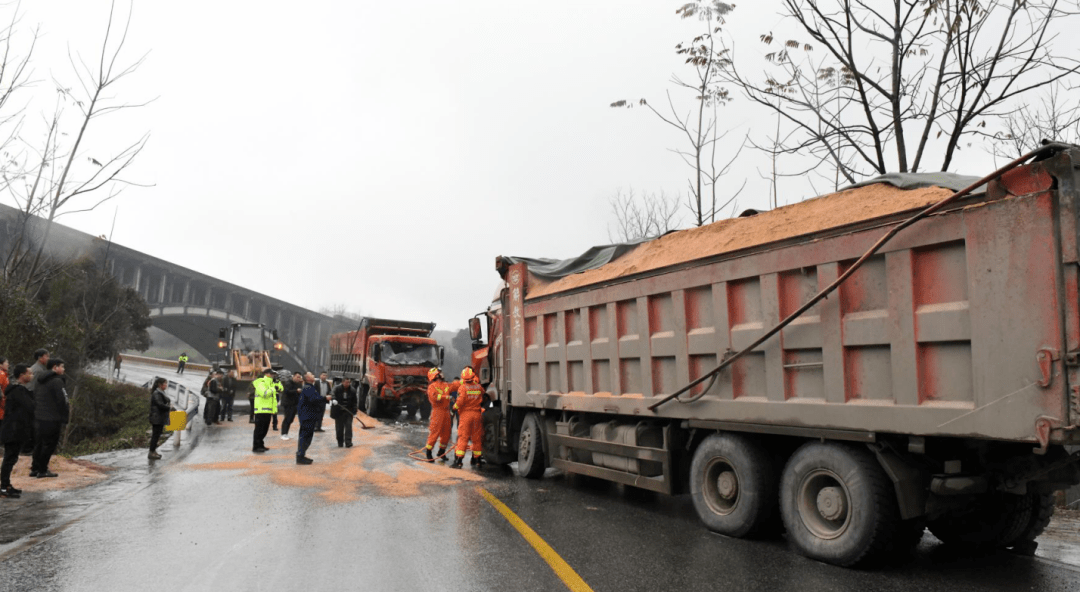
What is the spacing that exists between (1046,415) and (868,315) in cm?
125

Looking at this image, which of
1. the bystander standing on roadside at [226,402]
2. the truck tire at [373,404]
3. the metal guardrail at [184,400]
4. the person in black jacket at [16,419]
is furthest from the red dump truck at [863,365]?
the bystander standing on roadside at [226,402]

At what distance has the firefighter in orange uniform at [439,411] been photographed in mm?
11367

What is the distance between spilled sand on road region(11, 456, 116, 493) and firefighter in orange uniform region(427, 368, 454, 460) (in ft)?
15.6

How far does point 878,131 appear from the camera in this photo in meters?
10.5

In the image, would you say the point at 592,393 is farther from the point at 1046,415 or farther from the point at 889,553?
the point at 1046,415

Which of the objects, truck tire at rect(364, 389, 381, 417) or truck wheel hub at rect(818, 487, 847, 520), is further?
truck tire at rect(364, 389, 381, 417)

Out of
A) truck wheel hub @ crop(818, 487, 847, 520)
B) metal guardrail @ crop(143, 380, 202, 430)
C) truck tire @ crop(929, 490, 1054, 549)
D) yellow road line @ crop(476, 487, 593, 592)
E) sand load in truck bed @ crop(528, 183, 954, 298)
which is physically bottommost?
yellow road line @ crop(476, 487, 593, 592)

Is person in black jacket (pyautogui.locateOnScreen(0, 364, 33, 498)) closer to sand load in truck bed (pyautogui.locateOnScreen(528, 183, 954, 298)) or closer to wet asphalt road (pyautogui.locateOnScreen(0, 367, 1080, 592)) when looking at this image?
wet asphalt road (pyautogui.locateOnScreen(0, 367, 1080, 592))

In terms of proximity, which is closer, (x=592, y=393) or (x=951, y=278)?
(x=951, y=278)

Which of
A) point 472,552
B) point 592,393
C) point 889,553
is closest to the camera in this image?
point 889,553

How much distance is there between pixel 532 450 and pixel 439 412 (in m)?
2.67

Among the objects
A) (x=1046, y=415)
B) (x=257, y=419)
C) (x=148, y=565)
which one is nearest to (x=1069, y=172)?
(x=1046, y=415)

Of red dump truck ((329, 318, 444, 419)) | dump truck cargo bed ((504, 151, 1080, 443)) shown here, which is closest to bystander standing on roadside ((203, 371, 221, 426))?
red dump truck ((329, 318, 444, 419))

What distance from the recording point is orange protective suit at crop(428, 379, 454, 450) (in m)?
11.4
